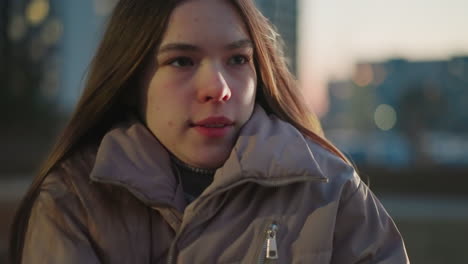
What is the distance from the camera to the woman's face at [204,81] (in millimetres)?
1886

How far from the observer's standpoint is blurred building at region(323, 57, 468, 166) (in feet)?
99.4

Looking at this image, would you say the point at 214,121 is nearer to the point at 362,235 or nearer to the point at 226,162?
the point at 226,162

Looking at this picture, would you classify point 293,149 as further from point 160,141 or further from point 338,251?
point 160,141

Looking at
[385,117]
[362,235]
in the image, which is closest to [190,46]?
[362,235]

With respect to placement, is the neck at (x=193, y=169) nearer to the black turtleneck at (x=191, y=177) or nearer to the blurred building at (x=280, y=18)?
the black turtleneck at (x=191, y=177)

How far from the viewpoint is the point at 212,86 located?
6.10ft

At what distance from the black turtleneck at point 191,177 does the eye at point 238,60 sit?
1.08ft

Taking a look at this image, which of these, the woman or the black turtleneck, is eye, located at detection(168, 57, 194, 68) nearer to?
the woman

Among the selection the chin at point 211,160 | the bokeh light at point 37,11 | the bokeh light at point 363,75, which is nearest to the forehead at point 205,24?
the chin at point 211,160

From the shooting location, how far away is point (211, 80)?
187cm

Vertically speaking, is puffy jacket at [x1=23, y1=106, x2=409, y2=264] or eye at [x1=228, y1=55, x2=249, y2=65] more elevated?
eye at [x1=228, y1=55, x2=249, y2=65]

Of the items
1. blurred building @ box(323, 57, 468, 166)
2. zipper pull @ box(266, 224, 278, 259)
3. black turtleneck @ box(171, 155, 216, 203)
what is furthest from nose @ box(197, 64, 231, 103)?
blurred building @ box(323, 57, 468, 166)

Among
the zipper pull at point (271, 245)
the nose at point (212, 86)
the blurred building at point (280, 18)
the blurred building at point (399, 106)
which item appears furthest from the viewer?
the blurred building at point (399, 106)

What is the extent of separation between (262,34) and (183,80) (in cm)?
33
